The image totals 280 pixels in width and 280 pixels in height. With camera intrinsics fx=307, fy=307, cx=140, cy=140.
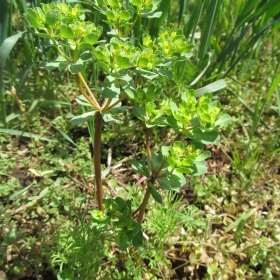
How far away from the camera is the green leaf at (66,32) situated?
0.83 m

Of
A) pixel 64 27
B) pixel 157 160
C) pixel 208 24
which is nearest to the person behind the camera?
pixel 64 27

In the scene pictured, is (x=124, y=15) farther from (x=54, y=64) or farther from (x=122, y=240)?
(x=122, y=240)

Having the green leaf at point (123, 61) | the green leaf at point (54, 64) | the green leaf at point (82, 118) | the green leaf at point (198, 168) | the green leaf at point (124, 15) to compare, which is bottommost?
the green leaf at point (198, 168)

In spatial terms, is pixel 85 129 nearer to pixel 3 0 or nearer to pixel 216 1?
pixel 3 0

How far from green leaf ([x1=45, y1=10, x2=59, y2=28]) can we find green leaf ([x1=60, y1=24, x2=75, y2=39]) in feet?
0.14

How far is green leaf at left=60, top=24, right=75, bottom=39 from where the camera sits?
0.83 m

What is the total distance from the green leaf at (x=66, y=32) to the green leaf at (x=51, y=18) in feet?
0.14

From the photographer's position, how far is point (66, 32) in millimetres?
834

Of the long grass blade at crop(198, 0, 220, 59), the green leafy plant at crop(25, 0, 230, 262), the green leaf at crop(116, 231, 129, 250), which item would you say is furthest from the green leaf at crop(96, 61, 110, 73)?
the long grass blade at crop(198, 0, 220, 59)

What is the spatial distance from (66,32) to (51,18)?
59mm

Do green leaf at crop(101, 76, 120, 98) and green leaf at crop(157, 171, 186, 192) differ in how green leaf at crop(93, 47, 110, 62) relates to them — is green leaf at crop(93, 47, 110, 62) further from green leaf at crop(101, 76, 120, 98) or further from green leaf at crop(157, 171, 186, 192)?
green leaf at crop(157, 171, 186, 192)

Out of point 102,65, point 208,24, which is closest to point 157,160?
point 102,65

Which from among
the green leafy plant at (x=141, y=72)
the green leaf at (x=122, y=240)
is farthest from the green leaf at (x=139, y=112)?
the green leaf at (x=122, y=240)

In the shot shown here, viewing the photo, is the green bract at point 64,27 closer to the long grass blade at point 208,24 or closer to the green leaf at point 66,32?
the green leaf at point 66,32
